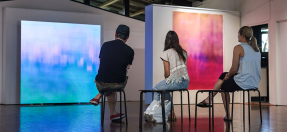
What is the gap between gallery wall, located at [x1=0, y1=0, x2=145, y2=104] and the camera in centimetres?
820

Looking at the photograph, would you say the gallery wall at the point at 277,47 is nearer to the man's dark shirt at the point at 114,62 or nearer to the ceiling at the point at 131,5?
the ceiling at the point at 131,5

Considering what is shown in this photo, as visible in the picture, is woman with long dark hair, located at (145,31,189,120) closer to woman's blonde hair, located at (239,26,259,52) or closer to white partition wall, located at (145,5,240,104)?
woman's blonde hair, located at (239,26,259,52)

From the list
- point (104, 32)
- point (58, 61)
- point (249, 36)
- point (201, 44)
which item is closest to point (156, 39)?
point (201, 44)

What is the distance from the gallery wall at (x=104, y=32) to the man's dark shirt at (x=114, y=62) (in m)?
4.90

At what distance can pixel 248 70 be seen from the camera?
4191 millimetres

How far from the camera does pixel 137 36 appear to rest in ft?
31.9

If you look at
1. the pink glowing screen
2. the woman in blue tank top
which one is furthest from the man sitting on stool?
the pink glowing screen

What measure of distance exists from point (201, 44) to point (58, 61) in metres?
3.65

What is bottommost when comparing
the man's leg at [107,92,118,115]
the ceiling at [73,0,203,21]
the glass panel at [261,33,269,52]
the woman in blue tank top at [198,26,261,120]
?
the man's leg at [107,92,118,115]

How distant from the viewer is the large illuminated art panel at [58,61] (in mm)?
7965

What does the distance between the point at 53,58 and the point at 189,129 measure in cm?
538

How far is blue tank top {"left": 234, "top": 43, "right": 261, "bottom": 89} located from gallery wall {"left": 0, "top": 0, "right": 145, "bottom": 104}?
18.2 feet

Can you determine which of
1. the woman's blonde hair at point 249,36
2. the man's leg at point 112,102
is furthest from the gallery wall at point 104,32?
the woman's blonde hair at point 249,36

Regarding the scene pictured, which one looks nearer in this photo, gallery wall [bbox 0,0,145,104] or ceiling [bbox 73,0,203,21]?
gallery wall [bbox 0,0,145,104]
